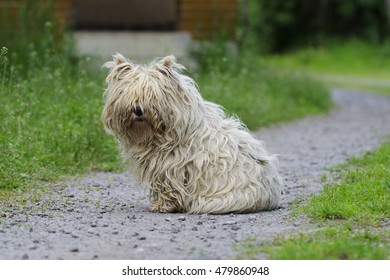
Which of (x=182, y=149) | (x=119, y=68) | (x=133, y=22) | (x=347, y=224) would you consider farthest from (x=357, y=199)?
(x=133, y=22)

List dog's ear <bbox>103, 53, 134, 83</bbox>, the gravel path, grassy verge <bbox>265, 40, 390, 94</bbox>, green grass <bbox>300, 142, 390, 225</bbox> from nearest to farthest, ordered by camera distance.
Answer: the gravel path → green grass <bbox>300, 142, 390, 225</bbox> → dog's ear <bbox>103, 53, 134, 83</bbox> → grassy verge <bbox>265, 40, 390, 94</bbox>

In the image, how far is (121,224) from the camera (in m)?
8.52

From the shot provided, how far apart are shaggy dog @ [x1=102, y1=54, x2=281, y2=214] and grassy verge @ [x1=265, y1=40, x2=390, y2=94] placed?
2351cm

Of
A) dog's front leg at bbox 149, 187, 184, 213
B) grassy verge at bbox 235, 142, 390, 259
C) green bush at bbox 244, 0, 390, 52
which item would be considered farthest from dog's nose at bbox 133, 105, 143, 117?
green bush at bbox 244, 0, 390, 52

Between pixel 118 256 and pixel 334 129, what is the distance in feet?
36.8

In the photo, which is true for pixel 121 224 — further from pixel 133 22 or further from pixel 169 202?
pixel 133 22

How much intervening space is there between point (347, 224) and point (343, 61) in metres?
29.4

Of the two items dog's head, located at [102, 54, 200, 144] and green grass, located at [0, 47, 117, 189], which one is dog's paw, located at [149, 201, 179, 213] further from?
green grass, located at [0, 47, 117, 189]

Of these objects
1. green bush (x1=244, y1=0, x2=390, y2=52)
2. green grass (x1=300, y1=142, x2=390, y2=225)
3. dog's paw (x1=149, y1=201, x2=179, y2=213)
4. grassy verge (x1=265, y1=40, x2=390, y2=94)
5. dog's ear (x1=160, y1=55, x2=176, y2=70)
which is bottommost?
grassy verge (x1=265, y1=40, x2=390, y2=94)

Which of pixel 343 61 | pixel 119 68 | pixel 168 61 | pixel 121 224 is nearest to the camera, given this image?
pixel 121 224

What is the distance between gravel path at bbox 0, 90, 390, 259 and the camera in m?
7.29

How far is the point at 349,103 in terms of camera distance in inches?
942

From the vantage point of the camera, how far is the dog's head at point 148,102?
888 cm

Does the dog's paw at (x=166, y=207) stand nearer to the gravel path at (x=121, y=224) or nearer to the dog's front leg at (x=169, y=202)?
the dog's front leg at (x=169, y=202)
